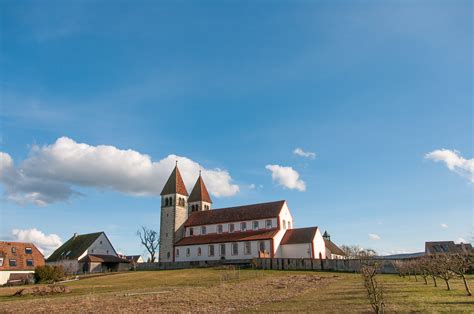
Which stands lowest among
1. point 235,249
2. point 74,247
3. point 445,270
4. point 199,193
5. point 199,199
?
point 445,270

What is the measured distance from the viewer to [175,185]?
72.3 m

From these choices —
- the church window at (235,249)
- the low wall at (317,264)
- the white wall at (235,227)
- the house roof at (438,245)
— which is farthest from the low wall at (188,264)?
the house roof at (438,245)

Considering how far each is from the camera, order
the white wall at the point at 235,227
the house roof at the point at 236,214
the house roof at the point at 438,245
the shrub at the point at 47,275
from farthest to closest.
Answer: the house roof at the point at 438,245, the house roof at the point at 236,214, the white wall at the point at 235,227, the shrub at the point at 47,275

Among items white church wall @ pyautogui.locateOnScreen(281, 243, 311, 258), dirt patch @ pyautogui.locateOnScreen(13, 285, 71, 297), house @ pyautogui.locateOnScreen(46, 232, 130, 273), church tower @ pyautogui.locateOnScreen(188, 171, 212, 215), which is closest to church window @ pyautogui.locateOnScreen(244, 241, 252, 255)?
white church wall @ pyautogui.locateOnScreen(281, 243, 311, 258)

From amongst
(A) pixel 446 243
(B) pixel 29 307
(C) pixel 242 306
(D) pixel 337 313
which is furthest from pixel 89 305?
(A) pixel 446 243

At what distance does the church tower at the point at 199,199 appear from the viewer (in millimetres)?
73938

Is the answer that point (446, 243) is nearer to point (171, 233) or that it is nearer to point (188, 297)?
point (171, 233)

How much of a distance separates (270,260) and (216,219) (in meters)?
17.7

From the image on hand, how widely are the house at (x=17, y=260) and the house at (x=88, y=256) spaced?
5.67m

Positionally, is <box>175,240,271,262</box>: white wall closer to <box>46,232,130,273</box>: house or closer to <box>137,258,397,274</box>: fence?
<box>137,258,397,274</box>: fence

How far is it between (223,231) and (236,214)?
348 cm

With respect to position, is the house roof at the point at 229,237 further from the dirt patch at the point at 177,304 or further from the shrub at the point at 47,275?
the dirt patch at the point at 177,304

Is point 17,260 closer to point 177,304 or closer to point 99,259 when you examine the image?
point 99,259

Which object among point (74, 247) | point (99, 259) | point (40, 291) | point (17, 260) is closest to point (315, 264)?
point (40, 291)
